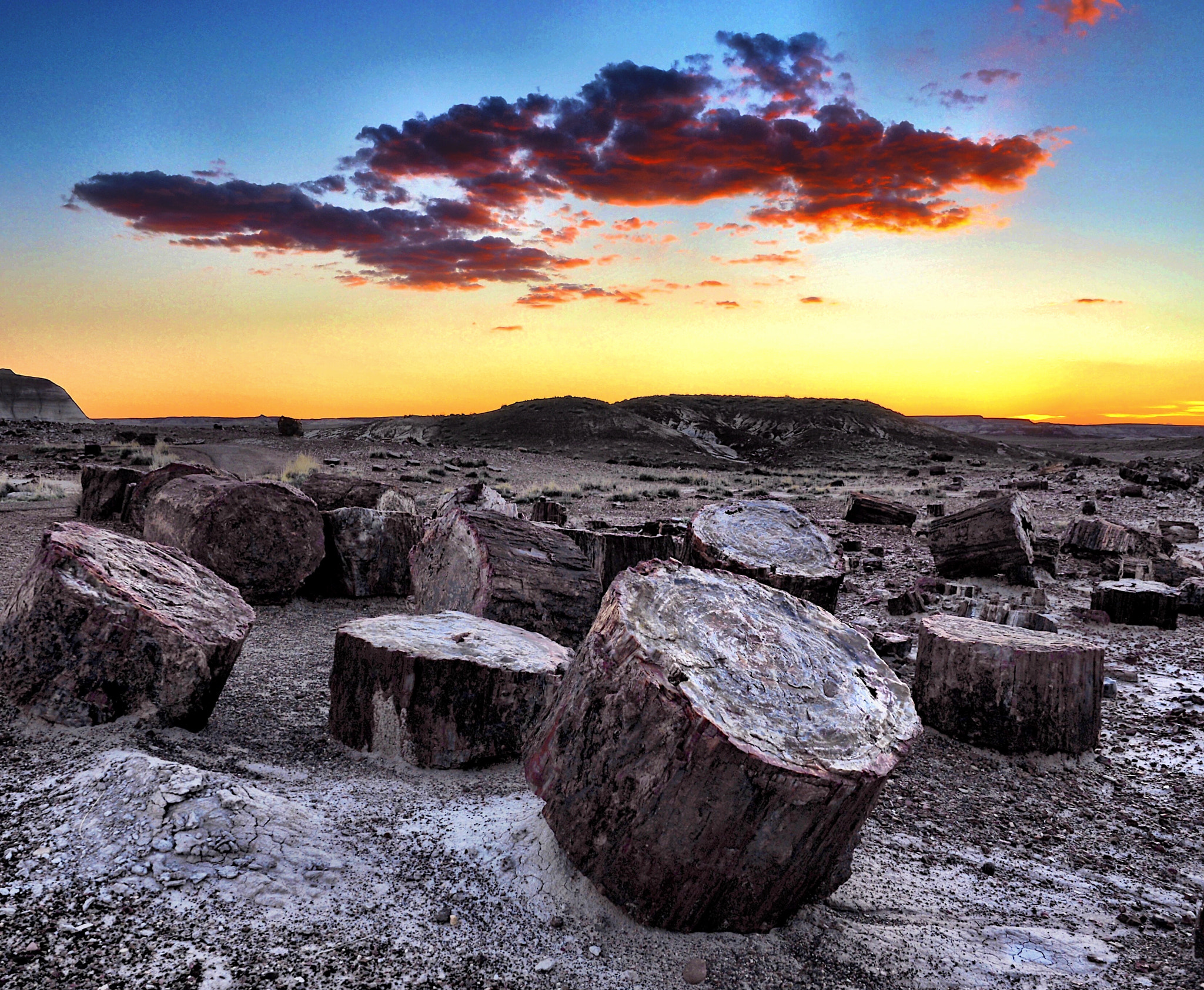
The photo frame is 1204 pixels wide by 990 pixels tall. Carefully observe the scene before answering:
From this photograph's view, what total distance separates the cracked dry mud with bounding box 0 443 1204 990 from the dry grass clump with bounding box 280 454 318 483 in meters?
16.7

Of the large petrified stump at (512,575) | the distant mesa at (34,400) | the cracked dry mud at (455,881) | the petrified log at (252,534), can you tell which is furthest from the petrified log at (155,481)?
the distant mesa at (34,400)

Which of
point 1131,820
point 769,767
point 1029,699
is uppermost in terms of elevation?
point 769,767

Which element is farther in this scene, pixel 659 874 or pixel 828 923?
pixel 828 923

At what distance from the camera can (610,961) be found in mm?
2564

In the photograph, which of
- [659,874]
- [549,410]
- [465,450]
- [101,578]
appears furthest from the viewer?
[549,410]

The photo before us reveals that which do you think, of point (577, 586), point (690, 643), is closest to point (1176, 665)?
point (577, 586)

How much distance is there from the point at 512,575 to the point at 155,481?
17.8ft

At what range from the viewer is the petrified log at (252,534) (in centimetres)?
702

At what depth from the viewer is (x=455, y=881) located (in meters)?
2.93

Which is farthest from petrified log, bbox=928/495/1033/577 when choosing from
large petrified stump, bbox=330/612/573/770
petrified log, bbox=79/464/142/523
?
petrified log, bbox=79/464/142/523

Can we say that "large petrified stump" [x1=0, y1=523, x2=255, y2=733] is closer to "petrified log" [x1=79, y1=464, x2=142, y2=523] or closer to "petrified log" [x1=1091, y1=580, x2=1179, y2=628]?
"petrified log" [x1=79, y1=464, x2=142, y2=523]

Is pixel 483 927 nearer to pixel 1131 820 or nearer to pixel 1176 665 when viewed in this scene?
pixel 1131 820

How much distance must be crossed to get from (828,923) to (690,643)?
1106 mm

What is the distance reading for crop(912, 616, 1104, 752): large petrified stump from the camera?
4.66m
